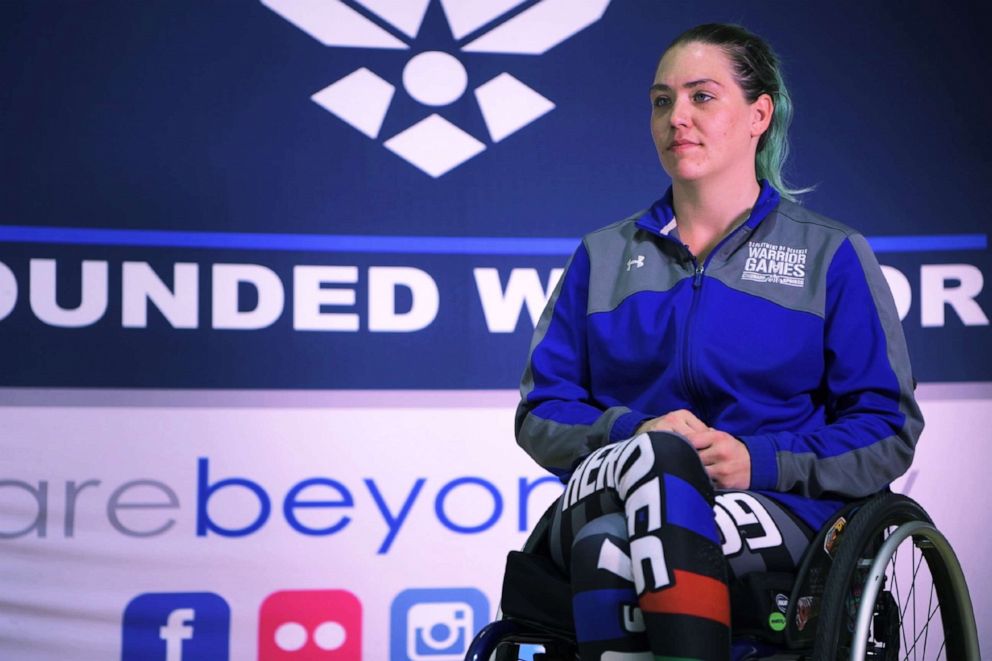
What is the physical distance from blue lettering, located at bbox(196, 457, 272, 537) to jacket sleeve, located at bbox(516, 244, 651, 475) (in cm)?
125

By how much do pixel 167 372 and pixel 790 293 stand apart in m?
1.65

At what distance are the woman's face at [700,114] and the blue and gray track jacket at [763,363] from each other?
94mm

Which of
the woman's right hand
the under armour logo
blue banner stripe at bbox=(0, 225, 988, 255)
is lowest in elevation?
the woman's right hand

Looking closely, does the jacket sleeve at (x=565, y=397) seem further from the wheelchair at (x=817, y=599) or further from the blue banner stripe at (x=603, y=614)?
the blue banner stripe at (x=603, y=614)

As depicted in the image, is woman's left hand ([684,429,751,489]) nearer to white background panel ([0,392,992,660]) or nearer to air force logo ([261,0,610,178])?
white background panel ([0,392,992,660])

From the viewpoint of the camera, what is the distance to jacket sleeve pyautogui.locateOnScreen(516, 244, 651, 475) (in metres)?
1.53

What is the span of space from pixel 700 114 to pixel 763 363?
37cm

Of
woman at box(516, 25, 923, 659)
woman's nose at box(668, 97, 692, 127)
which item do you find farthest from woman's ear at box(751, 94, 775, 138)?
woman's nose at box(668, 97, 692, 127)

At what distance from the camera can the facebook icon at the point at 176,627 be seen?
2.69 meters

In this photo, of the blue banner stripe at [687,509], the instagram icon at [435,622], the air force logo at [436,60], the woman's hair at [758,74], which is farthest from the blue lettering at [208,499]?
the blue banner stripe at [687,509]

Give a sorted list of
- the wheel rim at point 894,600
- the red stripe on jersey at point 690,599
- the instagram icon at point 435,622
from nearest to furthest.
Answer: the red stripe on jersey at point 690,599 < the wheel rim at point 894,600 < the instagram icon at point 435,622

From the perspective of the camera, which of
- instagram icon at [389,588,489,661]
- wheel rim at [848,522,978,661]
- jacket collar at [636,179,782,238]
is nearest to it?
wheel rim at [848,522,978,661]

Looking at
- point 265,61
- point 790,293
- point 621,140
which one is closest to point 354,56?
point 265,61

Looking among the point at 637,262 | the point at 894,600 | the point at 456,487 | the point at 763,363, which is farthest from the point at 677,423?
the point at 456,487
